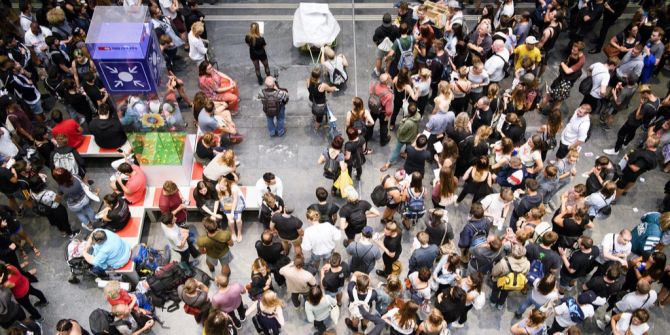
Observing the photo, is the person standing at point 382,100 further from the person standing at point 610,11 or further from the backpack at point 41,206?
the person standing at point 610,11

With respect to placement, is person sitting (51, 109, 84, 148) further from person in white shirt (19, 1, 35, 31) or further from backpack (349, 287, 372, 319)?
backpack (349, 287, 372, 319)

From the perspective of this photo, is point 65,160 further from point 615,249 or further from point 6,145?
point 615,249

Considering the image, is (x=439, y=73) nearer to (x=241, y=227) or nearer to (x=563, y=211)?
(x=563, y=211)

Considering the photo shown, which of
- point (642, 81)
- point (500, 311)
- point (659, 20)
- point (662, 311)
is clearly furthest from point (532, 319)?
point (659, 20)

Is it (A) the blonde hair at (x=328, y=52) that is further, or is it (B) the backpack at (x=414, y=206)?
(A) the blonde hair at (x=328, y=52)

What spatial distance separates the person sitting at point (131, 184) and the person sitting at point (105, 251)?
3.19 ft

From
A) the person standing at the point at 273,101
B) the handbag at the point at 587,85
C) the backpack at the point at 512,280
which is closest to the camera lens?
the backpack at the point at 512,280

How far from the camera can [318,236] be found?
768 centimetres

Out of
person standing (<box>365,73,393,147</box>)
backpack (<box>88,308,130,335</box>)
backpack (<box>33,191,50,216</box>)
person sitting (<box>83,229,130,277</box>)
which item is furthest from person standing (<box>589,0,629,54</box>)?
backpack (<box>33,191,50,216</box>)

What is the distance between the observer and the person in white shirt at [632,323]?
6856mm

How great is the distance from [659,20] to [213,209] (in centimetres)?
975

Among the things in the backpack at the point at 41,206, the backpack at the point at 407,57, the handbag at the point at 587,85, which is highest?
the backpack at the point at 407,57

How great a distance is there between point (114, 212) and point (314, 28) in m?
5.78

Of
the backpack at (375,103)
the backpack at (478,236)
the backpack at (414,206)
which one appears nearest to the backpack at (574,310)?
the backpack at (478,236)
